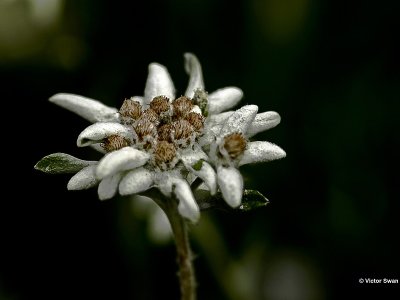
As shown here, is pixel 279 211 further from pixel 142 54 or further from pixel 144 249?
pixel 142 54

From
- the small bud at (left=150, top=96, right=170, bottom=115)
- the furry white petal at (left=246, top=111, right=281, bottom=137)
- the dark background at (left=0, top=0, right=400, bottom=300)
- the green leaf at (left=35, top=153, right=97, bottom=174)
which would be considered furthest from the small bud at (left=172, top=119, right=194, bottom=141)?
the dark background at (left=0, top=0, right=400, bottom=300)

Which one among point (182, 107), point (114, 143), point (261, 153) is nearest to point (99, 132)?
point (114, 143)

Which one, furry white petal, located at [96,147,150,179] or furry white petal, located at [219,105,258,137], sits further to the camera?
furry white petal, located at [219,105,258,137]

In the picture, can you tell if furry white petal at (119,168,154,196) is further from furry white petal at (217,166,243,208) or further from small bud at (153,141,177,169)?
furry white petal at (217,166,243,208)

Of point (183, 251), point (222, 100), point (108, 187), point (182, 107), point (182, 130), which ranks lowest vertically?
point (183, 251)

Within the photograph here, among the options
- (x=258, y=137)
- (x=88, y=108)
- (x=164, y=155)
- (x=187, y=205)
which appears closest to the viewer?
(x=187, y=205)

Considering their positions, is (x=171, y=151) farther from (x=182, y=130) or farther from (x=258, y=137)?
(x=258, y=137)

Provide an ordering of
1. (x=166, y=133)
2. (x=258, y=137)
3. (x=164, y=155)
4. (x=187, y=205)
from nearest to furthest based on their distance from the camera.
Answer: (x=187, y=205)
(x=164, y=155)
(x=166, y=133)
(x=258, y=137)

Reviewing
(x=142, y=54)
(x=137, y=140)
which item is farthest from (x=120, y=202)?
(x=137, y=140)
